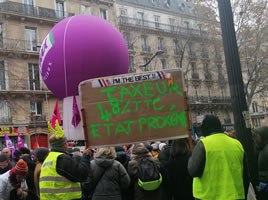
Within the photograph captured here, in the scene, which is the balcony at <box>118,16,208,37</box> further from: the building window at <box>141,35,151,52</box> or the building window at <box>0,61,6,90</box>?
the building window at <box>0,61,6,90</box>

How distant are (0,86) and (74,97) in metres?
19.4

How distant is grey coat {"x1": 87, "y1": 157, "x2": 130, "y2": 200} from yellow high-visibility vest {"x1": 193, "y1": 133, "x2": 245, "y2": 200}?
3.68 feet

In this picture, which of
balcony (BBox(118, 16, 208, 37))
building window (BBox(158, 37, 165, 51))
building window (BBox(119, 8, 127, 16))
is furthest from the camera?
building window (BBox(158, 37, 165, 51))

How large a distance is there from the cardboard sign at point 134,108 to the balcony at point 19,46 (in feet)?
70.3

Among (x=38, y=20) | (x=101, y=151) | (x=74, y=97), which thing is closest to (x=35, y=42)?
(x=38, y=20)

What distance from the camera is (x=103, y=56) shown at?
5.26 meters

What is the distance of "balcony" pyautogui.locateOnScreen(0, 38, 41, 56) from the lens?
23.5m

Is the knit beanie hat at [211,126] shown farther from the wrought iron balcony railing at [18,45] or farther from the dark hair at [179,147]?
the wrought iron balcony railing at [18,45]

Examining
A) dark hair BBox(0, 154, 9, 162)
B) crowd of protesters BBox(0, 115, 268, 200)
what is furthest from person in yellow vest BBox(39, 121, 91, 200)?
dark hair BBox(0, 154, 9, 162)

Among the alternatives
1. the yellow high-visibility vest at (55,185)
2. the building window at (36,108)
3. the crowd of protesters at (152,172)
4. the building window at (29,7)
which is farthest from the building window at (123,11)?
the yellow high-visibility vest at (55,185)

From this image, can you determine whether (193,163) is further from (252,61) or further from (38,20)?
(38,20)

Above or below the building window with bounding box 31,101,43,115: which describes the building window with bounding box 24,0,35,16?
above

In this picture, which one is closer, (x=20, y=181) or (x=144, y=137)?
(x=144, y=137)

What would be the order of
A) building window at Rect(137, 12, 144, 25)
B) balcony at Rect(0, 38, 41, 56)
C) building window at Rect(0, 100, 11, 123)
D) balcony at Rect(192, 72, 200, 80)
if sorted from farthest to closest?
balcony at Rect(192, 72, 200, 80), building window at Rect(137, 12, 144, 25), balcony at Rect(0, 38, 41, 56), building window at Rect(0, 100, 11, 123)
